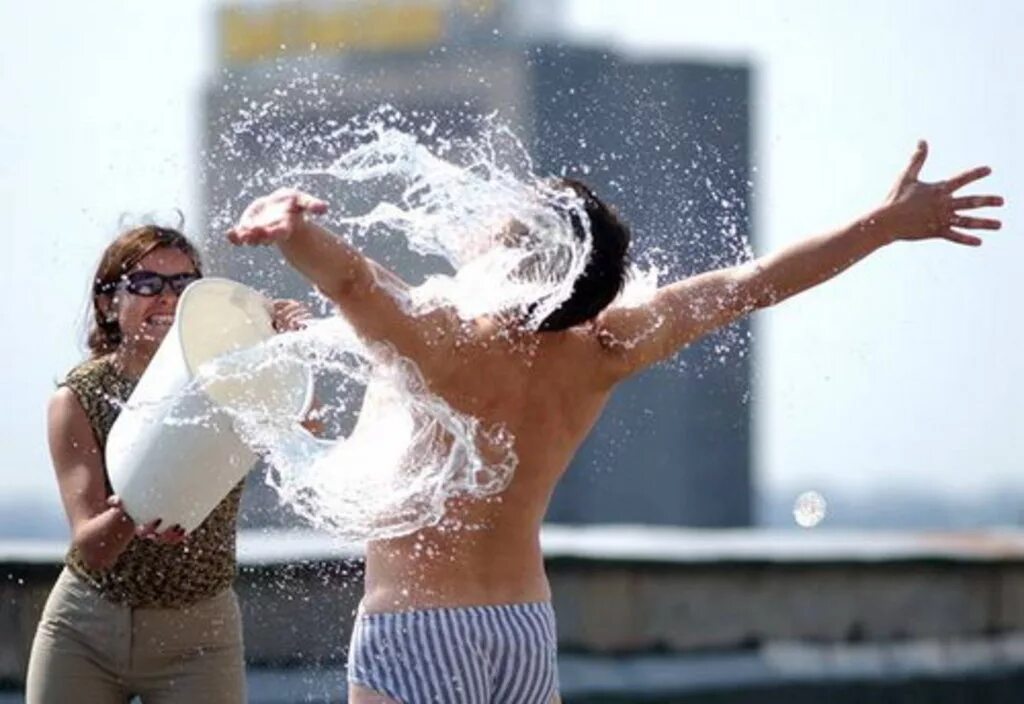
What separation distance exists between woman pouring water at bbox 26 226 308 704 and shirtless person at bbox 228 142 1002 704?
0.86 m

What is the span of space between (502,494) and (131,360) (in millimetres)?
1135

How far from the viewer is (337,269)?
4.71 meters

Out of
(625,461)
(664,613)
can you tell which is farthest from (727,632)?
(625,461)

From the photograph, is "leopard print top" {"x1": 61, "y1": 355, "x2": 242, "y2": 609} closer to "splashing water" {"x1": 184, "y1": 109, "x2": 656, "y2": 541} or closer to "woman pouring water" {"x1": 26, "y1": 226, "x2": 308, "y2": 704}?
"woman pouring water" {"x1": 26, "y1": 226, "x2": 308, "y2": 704}

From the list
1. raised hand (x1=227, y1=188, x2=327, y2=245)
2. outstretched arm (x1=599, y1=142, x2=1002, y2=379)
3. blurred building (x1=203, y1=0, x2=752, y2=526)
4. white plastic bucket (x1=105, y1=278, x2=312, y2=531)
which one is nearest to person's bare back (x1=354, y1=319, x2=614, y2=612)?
outstretched arm (x1=599, y1=142, x2=1002, y2=379)

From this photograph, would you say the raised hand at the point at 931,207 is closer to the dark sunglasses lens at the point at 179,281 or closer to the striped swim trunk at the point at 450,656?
the striped swim trunk at the point at 450,656

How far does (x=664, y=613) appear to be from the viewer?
31.0 feet

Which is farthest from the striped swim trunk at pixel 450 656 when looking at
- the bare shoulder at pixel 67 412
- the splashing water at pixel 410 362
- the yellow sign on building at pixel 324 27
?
the yellow sign on building at pixel 324 27

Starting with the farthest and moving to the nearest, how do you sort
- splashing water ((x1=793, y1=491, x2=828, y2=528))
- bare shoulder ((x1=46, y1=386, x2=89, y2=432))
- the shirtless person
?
splashing water ((x1=793, y1=491, x2=828, y2=528)), bare shoulder ((x1=46, y1=386, x2=89, y2=432)), the shirtless person

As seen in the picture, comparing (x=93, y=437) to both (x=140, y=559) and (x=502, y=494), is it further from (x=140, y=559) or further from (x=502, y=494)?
(x=502, y=494)

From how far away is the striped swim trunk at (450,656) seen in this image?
4.90 metres

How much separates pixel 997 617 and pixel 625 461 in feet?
206

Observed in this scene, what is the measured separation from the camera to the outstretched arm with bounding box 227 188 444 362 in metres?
4.67

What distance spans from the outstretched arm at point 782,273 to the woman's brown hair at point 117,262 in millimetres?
1059
